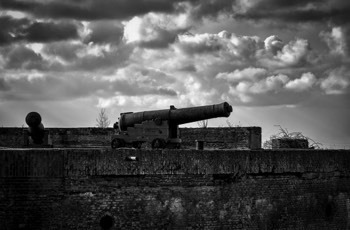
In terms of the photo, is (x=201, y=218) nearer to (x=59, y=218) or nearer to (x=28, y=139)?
(x=59, y=218)

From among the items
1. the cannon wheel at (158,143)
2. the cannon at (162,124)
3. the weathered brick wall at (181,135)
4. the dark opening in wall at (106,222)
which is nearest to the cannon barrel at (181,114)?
the cannon at (162,124)

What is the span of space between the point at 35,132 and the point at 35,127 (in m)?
Answer: 0.19

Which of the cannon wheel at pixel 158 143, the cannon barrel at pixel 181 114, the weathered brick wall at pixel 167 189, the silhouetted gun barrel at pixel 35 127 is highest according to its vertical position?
the cannon barrel at pixel 181 114

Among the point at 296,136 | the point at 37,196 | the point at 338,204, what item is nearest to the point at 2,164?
the point at 37,196

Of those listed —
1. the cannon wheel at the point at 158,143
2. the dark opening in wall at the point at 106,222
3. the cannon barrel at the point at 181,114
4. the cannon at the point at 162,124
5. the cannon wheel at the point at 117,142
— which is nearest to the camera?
the dark opening in wall at the point at 106,222

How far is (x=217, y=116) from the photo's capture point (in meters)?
12.6

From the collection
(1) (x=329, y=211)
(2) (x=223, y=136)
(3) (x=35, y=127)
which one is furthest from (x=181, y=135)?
(1) (x=329, y=211)

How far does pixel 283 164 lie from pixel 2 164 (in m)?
5.29

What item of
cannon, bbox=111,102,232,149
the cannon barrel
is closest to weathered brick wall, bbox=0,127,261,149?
the cannon barrel

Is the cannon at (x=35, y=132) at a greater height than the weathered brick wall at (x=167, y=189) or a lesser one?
greater

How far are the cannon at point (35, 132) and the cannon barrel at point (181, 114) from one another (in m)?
2.38

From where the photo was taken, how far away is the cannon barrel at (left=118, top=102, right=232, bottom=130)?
41.1 ft

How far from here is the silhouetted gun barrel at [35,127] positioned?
38.3 ft

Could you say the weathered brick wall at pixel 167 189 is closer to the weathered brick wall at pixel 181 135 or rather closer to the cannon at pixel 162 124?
the cannon at pixel 162 124
